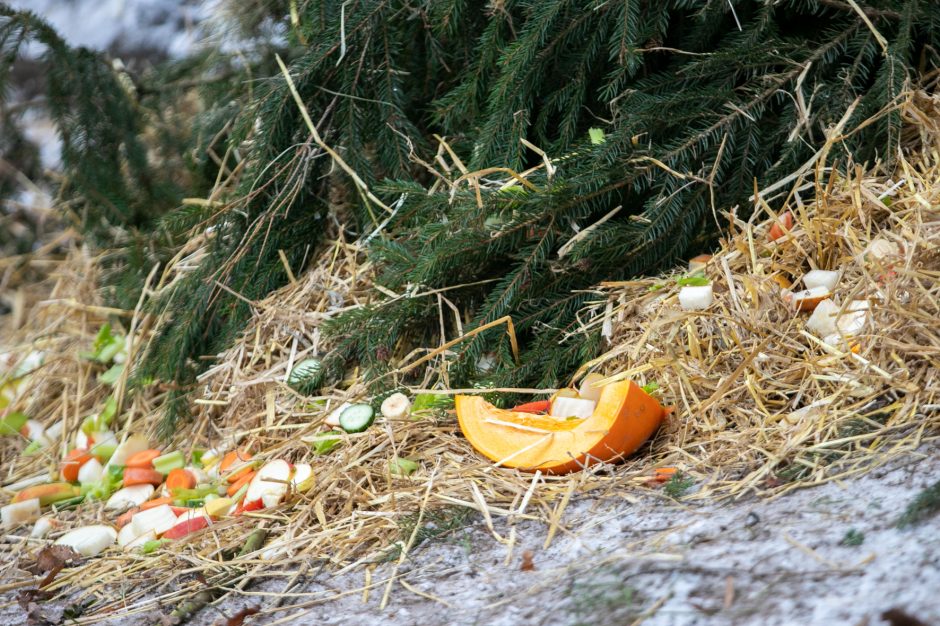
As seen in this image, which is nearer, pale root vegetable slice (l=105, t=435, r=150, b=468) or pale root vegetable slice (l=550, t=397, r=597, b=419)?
pale root vegetable slice (l=550, t=397, r=597, b=419)

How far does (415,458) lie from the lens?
79.7 inches

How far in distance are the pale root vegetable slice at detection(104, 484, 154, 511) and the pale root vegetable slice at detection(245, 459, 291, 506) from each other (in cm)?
43

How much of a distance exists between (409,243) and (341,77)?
2.05 ft

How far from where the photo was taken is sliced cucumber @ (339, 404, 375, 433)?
2182 mm

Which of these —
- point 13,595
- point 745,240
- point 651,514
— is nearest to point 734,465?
point 651,514

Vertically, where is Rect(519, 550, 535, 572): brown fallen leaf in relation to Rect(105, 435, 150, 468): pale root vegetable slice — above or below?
above

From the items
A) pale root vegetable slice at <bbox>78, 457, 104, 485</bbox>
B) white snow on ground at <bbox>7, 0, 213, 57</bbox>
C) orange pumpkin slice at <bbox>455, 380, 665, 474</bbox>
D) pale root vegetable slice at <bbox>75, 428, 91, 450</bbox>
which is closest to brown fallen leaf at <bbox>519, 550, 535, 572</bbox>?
orange pumpkin slice at <bbox>455, 380, 665, 474</bbox>

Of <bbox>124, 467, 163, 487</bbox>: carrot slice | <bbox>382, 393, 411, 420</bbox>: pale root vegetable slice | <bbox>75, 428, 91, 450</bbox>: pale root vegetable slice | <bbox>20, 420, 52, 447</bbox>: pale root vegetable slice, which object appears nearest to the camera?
<bbox>382, 393, 411, 420</bbox>: pale root vegetable slice

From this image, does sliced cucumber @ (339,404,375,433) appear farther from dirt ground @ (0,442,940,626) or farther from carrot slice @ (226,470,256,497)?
dirt ground @ (0,442,940,626)

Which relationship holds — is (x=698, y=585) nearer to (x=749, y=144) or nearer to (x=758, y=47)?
(x=749, y=144)

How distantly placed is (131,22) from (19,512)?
3272 mm

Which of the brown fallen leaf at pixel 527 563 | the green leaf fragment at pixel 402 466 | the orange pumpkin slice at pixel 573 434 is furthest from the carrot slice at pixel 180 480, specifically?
the brown fallen leaf at pixel 527 563

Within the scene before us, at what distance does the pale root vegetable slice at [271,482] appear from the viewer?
2049mm

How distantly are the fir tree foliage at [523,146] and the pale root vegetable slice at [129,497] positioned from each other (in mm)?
207
